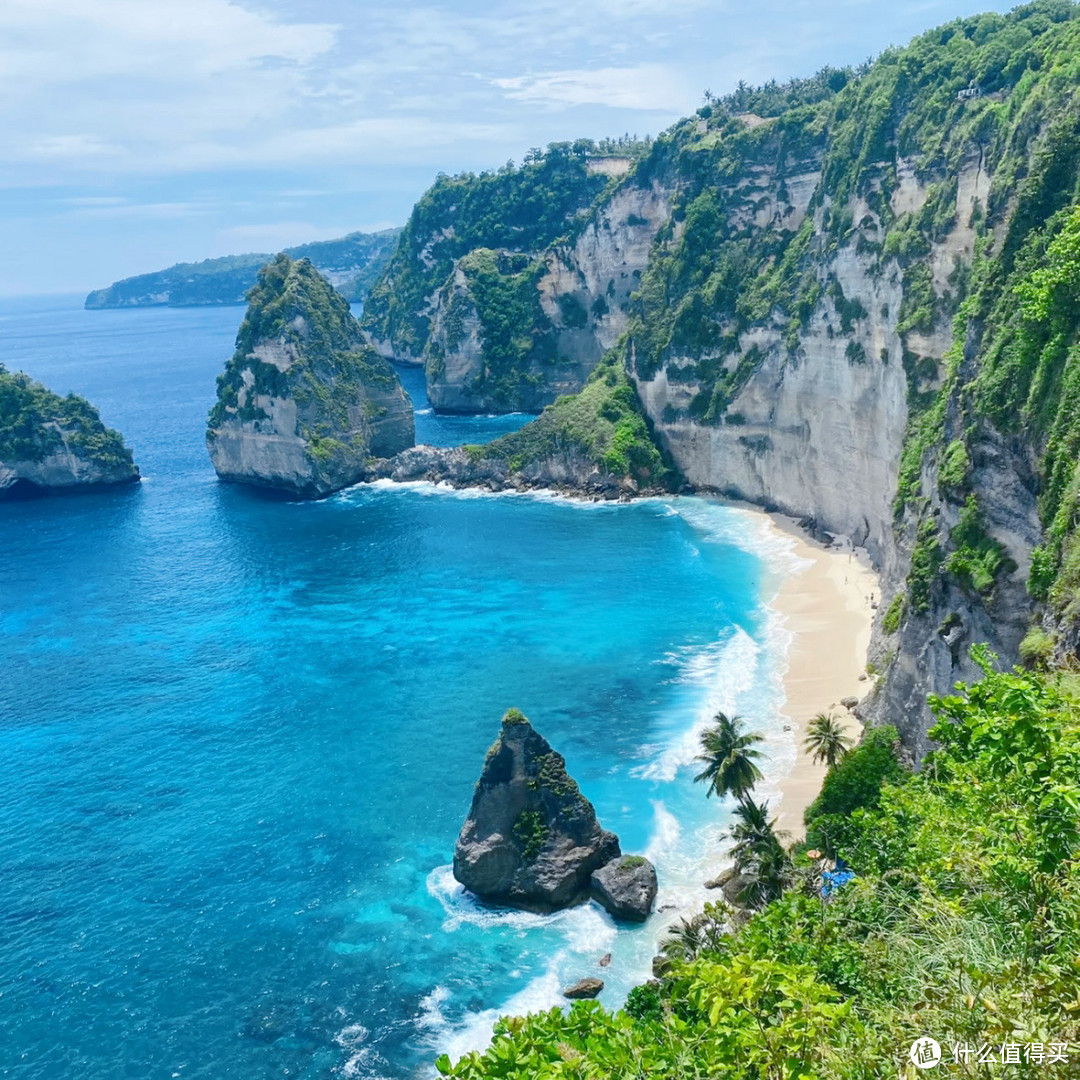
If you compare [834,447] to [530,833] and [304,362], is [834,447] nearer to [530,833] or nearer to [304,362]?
[530,833]

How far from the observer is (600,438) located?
350 ft

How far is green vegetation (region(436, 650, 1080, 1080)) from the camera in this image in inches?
542

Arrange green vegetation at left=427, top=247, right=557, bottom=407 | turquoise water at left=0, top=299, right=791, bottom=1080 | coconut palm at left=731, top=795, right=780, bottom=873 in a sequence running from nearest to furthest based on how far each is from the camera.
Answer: turquoise water at left=0, top=299, right=791, bottom=1080 → coconut palm at left=731, top=795, right=780, bottom=873 → green vegetation at left=427, top=247, right=557, bottom=407

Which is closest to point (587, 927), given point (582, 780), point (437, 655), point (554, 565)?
point (582, 780)

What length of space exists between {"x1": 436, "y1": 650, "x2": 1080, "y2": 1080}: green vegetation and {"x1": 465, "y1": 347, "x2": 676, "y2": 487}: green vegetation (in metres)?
83.7

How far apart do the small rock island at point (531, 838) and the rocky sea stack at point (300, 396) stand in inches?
2982

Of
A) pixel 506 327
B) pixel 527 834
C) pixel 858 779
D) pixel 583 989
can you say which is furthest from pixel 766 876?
pixel 506 327

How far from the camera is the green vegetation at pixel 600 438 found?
106 metres

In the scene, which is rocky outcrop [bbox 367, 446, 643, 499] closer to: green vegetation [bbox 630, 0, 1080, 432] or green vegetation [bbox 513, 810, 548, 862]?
green vegetation [bbox 630, 0, 1080, 432]

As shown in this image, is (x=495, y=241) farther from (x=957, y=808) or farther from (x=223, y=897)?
(x=957, y=808)

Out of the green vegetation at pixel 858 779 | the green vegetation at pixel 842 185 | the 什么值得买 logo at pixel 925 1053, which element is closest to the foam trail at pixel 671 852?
the green vegetation at pixel 858 779

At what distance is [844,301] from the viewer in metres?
82.1

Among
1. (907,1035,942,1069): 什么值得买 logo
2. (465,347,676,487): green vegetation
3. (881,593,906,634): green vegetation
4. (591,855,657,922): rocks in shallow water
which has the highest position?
(907,1035,942,1069): 什么值得买 logo

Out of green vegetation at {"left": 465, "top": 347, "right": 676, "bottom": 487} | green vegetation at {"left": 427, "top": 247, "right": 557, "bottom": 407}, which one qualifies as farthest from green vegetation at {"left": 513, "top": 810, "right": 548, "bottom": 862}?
green vegetation at {"left": 427, "top": 247, "right": 557, "bottom": 407}
